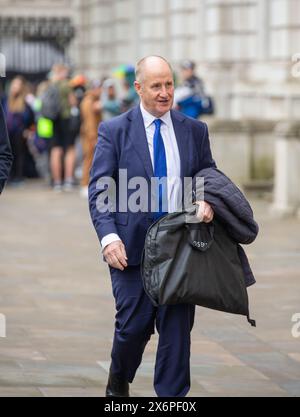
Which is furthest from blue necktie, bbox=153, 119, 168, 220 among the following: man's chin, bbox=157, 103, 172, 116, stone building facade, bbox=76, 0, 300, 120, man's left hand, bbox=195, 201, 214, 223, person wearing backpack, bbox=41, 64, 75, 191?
person wearing backpack, bbox=41, 64, 75, 191

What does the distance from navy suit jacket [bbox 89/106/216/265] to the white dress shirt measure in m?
0.02

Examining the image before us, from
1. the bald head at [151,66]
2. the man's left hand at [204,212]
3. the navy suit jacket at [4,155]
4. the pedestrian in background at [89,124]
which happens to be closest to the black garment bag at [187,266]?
the man's left hand at [204,212]

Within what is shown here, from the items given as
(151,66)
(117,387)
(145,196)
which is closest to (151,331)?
(117,387)

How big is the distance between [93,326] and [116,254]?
2.97 m

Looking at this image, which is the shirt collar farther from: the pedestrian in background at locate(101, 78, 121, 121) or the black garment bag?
the pedestrian in background at locate(101, 78, 121, 121)

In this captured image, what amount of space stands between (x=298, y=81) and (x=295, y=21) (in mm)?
1847

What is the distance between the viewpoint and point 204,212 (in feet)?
21.3

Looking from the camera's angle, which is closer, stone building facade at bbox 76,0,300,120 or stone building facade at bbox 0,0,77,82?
stone building facade at bbox 76,0,300,120

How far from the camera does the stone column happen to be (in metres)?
15.9

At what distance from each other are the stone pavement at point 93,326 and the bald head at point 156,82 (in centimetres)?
162

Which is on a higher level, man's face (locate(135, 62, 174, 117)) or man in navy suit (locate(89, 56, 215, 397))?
man's face (locate(135, 62, 174, 117))

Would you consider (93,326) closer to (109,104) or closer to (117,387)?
(117,387)

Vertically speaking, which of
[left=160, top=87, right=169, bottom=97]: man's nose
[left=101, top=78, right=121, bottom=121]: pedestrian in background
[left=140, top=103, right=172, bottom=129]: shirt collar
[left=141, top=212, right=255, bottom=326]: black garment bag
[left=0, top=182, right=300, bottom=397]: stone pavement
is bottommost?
[left=0, top=182, right=300, bottom=397]: stone pavement

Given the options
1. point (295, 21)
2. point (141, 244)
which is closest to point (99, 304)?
point (141, 244)
